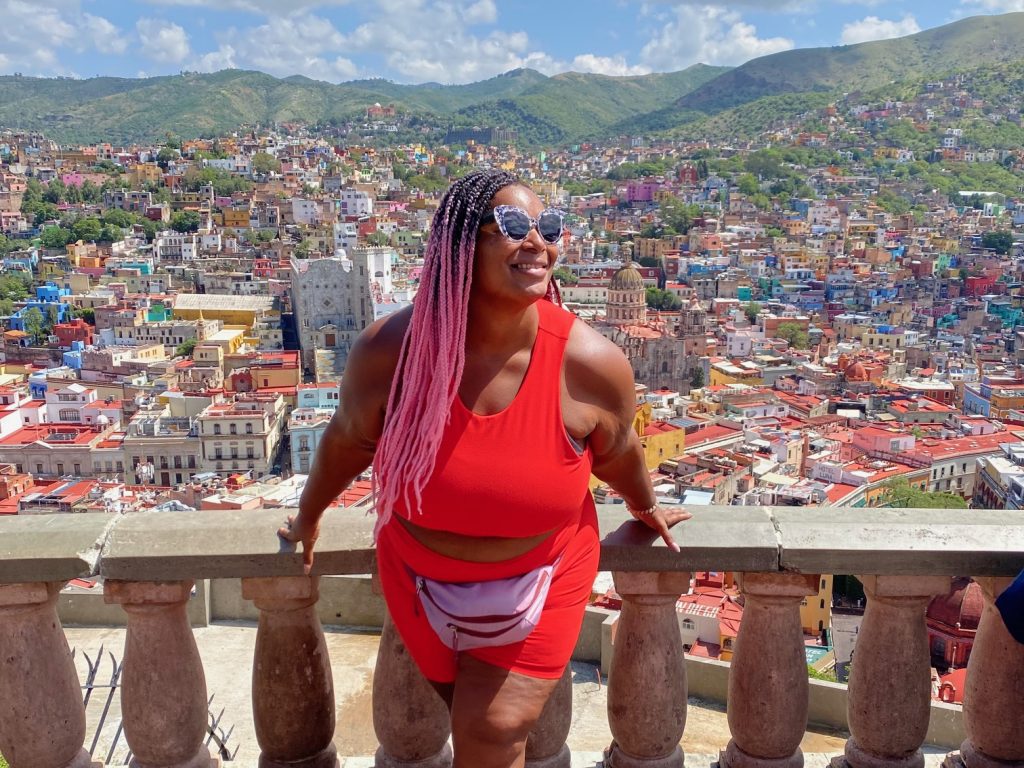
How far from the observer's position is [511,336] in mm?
1732

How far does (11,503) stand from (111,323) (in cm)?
2081

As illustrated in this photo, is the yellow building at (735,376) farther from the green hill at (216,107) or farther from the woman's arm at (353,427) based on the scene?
the green hill at (216,107)

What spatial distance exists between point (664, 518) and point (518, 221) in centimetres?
63

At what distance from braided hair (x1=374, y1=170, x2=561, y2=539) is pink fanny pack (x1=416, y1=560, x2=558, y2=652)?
0.55 feet

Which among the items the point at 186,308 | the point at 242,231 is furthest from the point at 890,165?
the point at 186,308

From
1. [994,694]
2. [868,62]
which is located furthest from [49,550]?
[868,62]

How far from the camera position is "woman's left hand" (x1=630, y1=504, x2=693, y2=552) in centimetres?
190

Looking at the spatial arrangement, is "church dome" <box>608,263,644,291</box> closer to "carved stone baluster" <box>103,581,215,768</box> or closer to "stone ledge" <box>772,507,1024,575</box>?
"stone ledge" <box>772,507,1024,575</box>

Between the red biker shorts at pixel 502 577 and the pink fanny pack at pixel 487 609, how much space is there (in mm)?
14

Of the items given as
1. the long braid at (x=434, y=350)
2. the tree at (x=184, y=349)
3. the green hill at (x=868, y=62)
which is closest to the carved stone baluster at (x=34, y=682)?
the long braid at (x=434, y=350)

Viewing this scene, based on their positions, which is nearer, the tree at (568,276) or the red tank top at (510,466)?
the red tank top at (510,466)

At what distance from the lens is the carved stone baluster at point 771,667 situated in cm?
194

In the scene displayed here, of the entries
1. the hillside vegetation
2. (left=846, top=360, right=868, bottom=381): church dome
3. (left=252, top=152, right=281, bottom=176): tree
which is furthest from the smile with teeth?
the hillside vegetation

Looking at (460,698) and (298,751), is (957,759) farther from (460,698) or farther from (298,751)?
(298,751)
